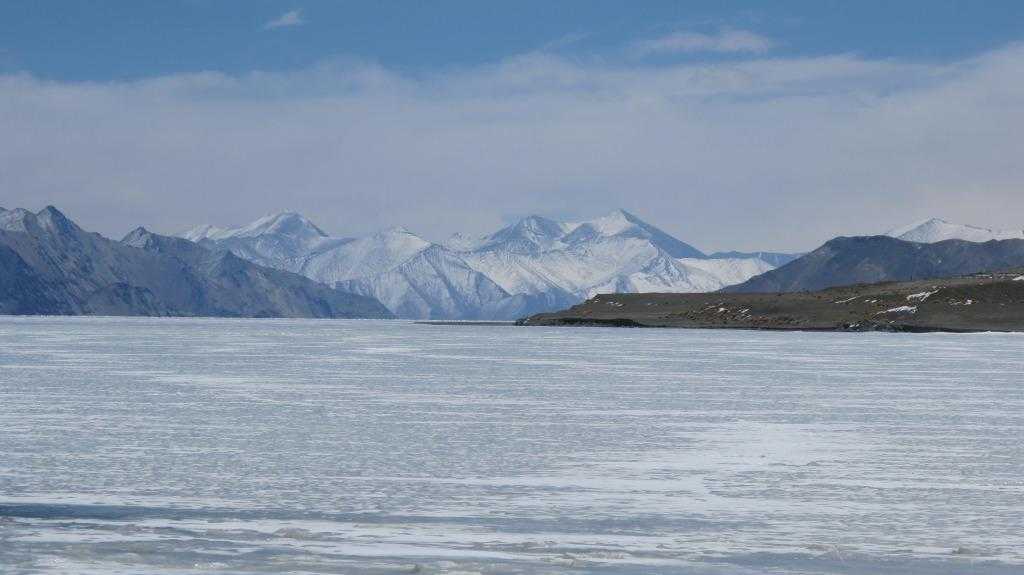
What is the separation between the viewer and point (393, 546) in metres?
20.3

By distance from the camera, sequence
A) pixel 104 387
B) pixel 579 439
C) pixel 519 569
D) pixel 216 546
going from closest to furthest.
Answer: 1. pixel 519 569
2. pixel 216 546
3. pixel 579 439
4. pixel 104 387

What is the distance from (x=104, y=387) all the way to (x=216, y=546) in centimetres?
3994

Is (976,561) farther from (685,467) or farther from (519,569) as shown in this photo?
(685,467)

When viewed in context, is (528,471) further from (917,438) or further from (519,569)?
(917,438)

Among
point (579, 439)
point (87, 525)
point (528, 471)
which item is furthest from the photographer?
point (579, 439)

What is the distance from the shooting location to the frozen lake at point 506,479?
1981cm

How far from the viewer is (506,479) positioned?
28.4 metres

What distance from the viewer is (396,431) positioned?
38.7 metres

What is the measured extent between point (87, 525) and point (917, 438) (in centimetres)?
2448

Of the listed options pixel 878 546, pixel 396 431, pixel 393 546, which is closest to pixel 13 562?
pixel 393 546

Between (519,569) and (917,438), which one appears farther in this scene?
(917,438)

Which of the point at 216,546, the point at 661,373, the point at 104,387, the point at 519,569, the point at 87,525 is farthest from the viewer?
the point at 661,373

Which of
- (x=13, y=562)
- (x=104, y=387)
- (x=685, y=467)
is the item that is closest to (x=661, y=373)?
(x=104, y=387)

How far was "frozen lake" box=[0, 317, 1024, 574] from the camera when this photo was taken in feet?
65.0
